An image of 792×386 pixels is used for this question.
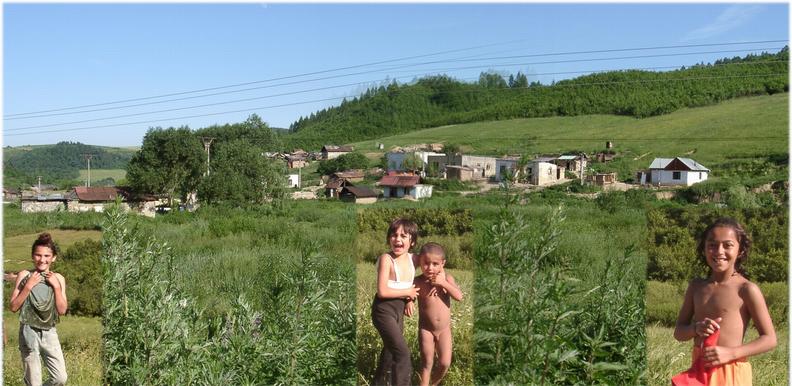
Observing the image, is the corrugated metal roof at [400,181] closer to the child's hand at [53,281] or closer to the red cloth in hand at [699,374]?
the child's hand at [53,281]

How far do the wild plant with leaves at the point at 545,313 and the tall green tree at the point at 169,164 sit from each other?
366cm

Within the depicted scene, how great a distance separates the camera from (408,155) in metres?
5.33

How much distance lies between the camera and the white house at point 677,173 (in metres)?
4.82

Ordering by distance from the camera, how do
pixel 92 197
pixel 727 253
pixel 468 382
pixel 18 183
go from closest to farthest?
pixel 727 253
pixel 468 382
pixel 92 197
pixel 18 183

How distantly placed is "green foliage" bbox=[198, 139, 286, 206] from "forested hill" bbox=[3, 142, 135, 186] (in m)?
1.32

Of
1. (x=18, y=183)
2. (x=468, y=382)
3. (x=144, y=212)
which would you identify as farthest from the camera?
(x=18, y=183)

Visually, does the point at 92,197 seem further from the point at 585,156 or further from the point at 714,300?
the point at 714,300

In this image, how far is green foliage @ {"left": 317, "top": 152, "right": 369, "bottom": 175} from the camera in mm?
5281

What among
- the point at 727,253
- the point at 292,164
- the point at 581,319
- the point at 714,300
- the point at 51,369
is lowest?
the point at 51,369

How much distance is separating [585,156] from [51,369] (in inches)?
173

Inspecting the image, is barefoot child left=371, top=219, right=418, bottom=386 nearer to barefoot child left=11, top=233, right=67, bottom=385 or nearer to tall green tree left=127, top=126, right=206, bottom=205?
barefoot child left=11, top=233, right=67, bottom=385

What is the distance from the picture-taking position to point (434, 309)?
2.74 meters

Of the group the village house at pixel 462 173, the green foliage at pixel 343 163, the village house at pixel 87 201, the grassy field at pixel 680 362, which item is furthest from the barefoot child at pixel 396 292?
the village house at pixel 87 201

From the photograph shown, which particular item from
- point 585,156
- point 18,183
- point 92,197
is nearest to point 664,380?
point 585,156
